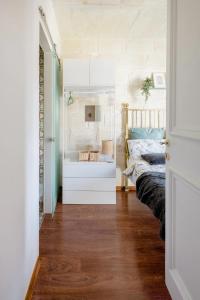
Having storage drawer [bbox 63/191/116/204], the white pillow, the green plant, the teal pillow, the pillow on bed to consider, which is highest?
the green plant

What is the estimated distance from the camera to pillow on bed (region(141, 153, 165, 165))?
141 inches

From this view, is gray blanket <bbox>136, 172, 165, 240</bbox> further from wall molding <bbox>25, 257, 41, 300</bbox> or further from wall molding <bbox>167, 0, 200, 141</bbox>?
wall molding <bbox>25, 257, 41, 300</bbox>

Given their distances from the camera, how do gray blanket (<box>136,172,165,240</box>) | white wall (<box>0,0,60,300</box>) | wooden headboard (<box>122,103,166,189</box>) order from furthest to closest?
1. wooden headboard (<box>122,103,166,189</box>)
2. gray blanket (<box>136,172,165,240</box>)
3. white wall (<box>0,0,60,300</box>)

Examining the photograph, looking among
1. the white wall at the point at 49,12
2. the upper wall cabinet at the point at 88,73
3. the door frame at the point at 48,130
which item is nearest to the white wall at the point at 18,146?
the white wall at the point at 49,12

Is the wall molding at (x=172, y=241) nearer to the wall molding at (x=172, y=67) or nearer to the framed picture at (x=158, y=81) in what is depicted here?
the wall molding at (x=172, y=67)

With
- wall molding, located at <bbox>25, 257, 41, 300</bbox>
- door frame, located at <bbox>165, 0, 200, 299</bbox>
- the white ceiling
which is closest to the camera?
door frame, located at <bbox>165, 0, 200, 299</bbox>

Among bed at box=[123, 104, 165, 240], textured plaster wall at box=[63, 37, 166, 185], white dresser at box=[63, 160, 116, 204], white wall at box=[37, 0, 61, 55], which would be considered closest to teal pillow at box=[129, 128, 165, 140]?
bed at box=[123, 104, 165, 240]

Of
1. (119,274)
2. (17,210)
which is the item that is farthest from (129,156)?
(17,210)

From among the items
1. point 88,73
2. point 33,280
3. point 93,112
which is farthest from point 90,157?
point 33,280

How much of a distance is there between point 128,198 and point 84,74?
197cm

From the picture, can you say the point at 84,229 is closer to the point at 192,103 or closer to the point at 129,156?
the point at 129,156

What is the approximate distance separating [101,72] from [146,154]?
53.5 inches

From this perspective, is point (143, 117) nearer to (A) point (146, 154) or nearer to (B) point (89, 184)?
(A) point (146, 154)

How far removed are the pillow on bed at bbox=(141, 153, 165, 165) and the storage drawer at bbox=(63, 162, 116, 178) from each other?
0.50m
